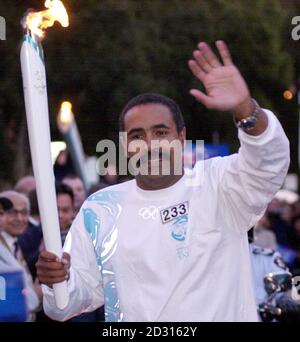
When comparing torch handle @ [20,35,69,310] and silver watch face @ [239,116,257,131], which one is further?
torch handle @ [20,35,69,310]

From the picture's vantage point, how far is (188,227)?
136 inches

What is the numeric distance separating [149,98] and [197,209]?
464mm

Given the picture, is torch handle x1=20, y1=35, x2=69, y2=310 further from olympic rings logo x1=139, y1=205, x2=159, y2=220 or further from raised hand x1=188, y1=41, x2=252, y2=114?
raised hand x1=188, y1=41, x2=252, y2=114

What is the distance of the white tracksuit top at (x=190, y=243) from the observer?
3367 mm

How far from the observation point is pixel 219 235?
3.45 m

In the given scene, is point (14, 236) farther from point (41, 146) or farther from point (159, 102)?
point (41, 146)

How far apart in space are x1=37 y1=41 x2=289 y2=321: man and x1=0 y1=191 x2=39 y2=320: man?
234 centimetres

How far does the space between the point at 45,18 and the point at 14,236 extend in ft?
10.2

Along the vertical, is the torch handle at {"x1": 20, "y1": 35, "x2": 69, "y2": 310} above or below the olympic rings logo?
above

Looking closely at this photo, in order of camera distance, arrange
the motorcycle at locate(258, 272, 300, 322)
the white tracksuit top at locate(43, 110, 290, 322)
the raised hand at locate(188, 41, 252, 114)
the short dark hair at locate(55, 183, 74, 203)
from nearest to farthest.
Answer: the raised hand at locate(188, 41, 252, 114) < the white tracksuit top at locate(43, 110, 290, 322) < the motorcycle at locate(258, 272, 300, 322) < the short dark hair at locate(55, 183, 74, 203)

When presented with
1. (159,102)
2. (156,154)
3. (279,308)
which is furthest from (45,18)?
(279,308)

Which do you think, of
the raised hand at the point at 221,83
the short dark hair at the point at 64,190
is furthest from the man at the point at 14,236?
the raised hand at the point at 221,83

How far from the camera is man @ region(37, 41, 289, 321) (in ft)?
10.7

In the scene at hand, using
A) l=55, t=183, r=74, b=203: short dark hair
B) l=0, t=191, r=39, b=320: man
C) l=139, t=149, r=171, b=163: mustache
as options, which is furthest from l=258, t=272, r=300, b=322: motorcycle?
l=139, t=149, r=171, b=163: mustache
